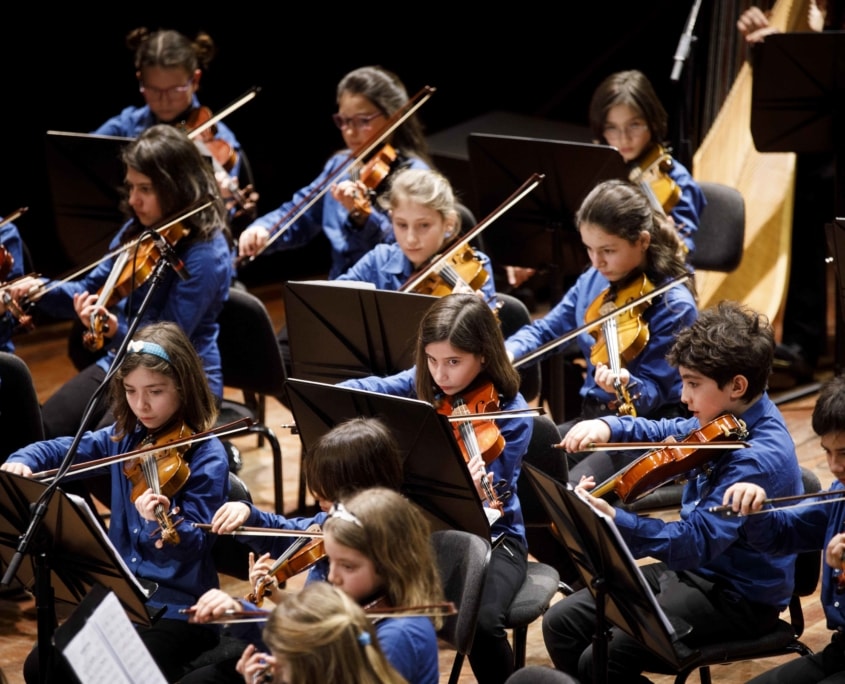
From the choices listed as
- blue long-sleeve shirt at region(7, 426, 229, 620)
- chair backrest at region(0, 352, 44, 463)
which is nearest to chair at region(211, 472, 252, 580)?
blue long-sleeve shirt at region(7, 426, 229, 620)

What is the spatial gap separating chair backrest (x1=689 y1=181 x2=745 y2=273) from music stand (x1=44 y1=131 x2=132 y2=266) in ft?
6.67

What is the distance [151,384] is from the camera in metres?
3.02

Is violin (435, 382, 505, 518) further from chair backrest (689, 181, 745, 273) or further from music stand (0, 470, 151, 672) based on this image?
chair backrest (689, 181, 745, 273)

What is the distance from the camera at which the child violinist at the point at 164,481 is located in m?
2.85

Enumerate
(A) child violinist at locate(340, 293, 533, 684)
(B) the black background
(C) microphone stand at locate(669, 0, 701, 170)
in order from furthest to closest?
(B) the black background < (C) microphone stand at locate(669, 0, 701, 170) < (A) child violinist at locate(340, 293, 533, 684)

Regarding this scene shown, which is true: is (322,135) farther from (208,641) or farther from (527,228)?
(208,641)

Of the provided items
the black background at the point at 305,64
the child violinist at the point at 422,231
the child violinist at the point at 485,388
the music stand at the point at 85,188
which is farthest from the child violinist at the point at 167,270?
the black background at the point at 305,64

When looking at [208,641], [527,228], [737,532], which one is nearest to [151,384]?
[208,641]

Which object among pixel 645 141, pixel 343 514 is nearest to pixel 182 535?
pixel 343 514

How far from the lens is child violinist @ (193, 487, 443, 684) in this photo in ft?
7.59

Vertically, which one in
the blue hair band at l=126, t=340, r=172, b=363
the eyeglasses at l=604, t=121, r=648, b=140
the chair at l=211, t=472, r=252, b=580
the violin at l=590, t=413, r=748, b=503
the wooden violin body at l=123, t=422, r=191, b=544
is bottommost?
the chair at l=211, t=472, r=252, b=580

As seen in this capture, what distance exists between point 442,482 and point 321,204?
2.18m

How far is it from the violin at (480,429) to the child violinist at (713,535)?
0.22 m

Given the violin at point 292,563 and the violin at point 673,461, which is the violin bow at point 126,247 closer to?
the violin at point 292,563
